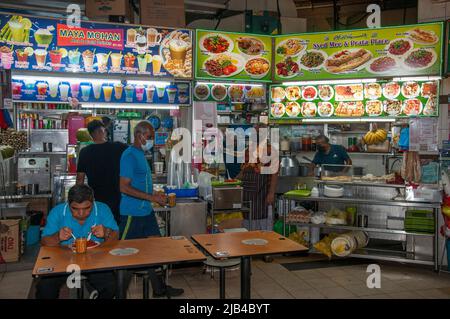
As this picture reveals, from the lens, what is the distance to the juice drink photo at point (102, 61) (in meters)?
6.61

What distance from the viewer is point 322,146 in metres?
7.58

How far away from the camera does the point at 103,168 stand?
5082mm

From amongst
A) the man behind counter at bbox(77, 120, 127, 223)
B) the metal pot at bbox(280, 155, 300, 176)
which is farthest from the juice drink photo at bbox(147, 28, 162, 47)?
the metal pot at bbox(280, 155, 300, 176)

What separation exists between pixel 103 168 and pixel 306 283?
298cm

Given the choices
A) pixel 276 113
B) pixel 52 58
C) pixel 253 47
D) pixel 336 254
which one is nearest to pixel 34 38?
pixel 52 58

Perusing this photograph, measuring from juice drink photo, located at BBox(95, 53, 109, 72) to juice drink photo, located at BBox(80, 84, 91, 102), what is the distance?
0.39 metres

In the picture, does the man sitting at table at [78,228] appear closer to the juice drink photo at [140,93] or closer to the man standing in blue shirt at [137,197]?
the man standing in blue shirt at [137,197]

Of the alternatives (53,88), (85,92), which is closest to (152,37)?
(85,92)

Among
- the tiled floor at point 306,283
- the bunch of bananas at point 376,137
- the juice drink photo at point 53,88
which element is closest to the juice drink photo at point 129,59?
the juice drink photo at point 53,88

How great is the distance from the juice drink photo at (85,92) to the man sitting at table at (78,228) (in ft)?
11.5

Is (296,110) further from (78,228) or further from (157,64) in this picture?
(78,228)

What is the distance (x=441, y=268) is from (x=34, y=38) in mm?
6846

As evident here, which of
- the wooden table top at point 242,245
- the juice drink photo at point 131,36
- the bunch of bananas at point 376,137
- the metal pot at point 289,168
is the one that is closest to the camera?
the wooden table top at point 242,245
